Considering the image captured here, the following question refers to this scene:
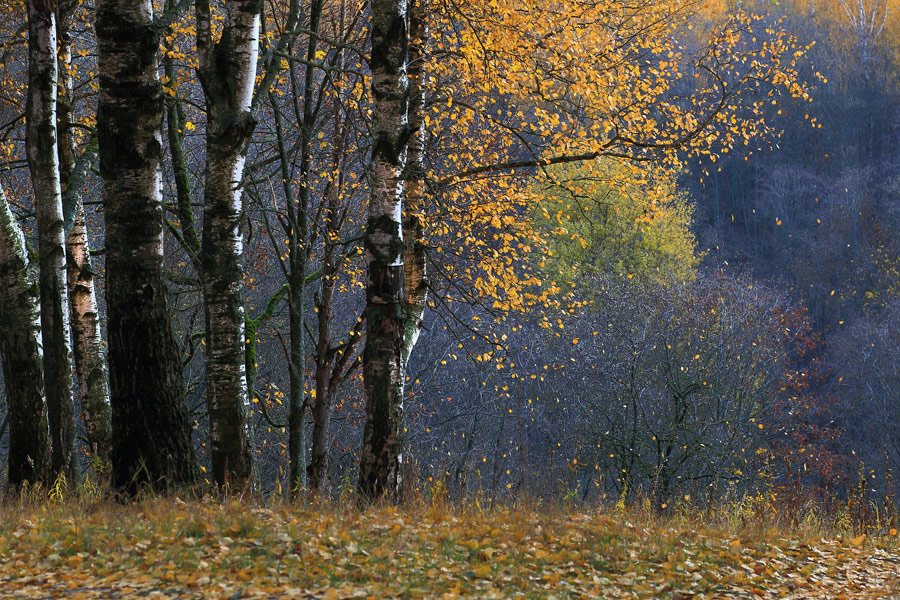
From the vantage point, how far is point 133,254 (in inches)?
261

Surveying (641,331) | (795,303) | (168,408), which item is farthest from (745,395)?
(795,303)

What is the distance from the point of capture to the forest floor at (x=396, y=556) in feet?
16.1

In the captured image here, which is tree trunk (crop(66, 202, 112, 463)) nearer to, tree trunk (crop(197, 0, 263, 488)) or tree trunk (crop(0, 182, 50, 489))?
tree trunk (crop(0, 182, 50, 489))

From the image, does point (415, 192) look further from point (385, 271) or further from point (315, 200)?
point (315, 200)

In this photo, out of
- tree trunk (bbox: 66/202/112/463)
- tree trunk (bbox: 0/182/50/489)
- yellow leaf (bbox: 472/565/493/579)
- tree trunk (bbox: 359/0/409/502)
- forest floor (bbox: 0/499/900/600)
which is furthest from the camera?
tree trunk (bbox: 66/202/112/463)

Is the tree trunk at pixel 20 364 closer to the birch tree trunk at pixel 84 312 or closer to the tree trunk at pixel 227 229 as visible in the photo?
the birch tree trunk at pixel 84 312

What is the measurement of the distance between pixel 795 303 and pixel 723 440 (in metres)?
27.4

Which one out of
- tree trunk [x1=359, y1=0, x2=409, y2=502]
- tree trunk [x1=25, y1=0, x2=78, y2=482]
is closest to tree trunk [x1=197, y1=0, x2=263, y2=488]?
tree trunk [x1=359, y1=0, x2=409, y2=502]

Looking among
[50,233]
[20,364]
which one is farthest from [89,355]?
[50,233]

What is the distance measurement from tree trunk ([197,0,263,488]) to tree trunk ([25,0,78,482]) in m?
1.58

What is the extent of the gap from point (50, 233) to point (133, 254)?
5.72ft

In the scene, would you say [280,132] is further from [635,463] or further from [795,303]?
[795,303]

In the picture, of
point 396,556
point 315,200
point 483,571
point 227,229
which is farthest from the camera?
point 315,200

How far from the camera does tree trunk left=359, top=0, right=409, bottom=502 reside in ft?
24.0
